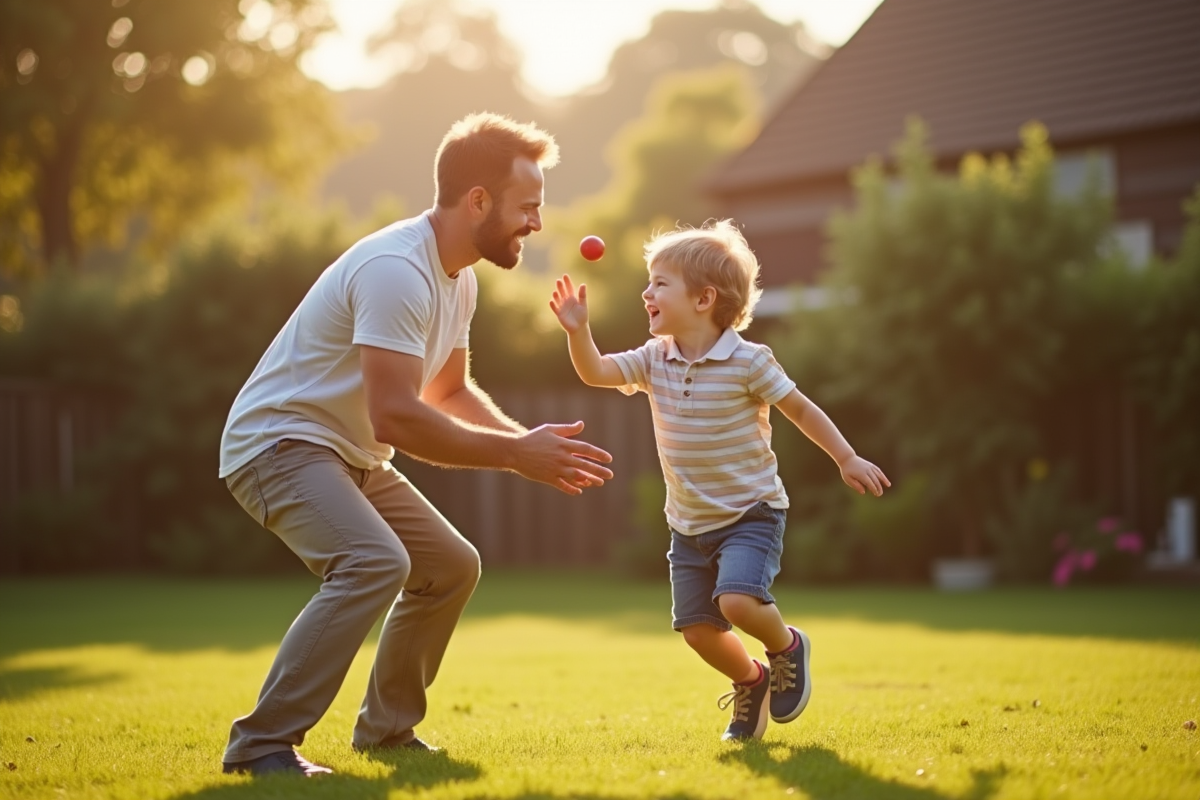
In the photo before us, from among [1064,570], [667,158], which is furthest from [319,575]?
[667,158]

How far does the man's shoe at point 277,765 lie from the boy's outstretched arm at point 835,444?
1875 mm

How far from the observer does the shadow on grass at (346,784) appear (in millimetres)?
3750

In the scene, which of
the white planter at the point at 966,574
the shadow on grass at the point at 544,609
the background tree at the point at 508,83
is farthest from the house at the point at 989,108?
the background tree at the point at 508,83

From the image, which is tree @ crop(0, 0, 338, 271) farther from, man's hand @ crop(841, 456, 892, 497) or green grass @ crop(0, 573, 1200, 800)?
man's hand @ crop(841, 456, 892, 497)

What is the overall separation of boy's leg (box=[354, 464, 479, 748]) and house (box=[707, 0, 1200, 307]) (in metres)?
14.8

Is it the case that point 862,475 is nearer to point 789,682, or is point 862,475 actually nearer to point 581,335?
point 789,682

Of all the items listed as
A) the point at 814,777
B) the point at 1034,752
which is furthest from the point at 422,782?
the point at 1034,752

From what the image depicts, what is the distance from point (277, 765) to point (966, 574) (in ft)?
32.2

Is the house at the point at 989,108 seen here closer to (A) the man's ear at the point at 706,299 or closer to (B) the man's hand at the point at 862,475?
(A) the man's ear at the point at 706,299

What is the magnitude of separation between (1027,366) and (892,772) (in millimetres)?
9208

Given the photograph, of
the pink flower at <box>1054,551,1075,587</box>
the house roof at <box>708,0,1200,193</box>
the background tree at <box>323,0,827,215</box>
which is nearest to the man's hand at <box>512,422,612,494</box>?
the pink flower at <box>1054,551,1075,587</box>

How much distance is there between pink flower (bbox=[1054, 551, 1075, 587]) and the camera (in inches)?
482

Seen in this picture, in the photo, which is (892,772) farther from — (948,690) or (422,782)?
(948,690)

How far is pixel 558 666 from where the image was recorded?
24.6 feet
